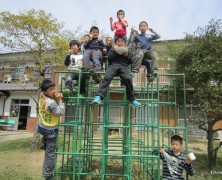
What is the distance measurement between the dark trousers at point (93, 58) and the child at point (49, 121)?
1276mm

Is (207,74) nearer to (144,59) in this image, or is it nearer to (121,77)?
(144,59)

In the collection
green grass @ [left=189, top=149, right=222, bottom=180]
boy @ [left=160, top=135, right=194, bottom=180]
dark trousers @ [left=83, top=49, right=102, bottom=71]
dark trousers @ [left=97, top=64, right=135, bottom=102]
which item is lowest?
green grass @ [left=189, top=149, right=222, bottom=180]

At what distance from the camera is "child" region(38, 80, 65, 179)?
3.60m

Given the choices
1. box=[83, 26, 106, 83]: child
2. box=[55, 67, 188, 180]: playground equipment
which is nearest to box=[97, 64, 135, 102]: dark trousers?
box=[55, 67, 188, 180]: playground equipment

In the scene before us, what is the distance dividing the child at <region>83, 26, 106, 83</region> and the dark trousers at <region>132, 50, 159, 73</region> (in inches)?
30.4

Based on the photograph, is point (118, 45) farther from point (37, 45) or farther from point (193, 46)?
point (37, 45)

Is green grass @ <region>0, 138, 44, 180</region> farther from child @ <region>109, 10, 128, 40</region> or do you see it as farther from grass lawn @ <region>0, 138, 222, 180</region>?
child @ <region>109, 10, 128, 40</region>

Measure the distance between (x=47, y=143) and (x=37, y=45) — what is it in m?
6.44

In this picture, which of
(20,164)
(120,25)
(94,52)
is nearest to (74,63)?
(94,52)

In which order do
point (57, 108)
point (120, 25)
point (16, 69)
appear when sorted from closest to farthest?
point (57, 108)
point (120, 25)
point (16, 69)

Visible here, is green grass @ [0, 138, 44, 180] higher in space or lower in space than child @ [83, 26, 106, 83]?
lower

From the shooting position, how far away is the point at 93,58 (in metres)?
5.14

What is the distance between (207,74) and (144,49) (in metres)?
2.90

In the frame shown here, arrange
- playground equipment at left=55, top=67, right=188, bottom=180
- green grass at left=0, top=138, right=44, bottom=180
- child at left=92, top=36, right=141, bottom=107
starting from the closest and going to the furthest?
child at left=92, top=36, right=141, bottom=107 < playground equipment at left=55, top=67, right=188, bottom=180 < green grass at left=0, top=138, right=44, bottom=180
